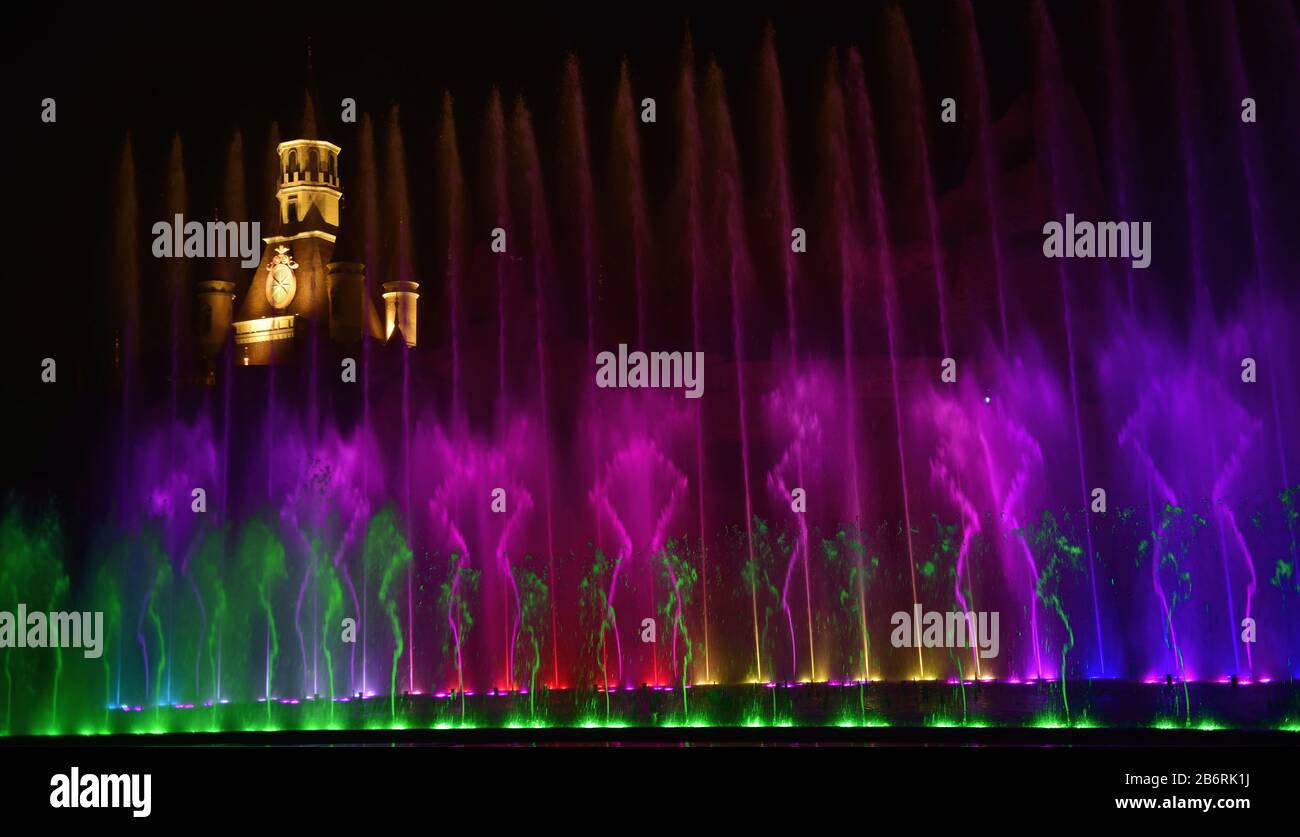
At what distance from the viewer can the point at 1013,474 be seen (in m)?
23.7

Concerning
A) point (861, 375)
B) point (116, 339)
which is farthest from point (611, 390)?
point (116, 339)

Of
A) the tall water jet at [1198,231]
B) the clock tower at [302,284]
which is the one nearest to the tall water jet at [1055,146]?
the tall water jet at [1198,231]

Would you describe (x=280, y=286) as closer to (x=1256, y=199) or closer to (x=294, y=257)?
(x=294, y=257)

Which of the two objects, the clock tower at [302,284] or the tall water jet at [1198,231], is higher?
the clock tower at [302,284]

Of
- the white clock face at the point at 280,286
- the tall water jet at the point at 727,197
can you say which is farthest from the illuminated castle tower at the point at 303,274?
the tall water jet at the point at 727,197

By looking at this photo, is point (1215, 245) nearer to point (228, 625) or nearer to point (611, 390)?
point (611, 390)

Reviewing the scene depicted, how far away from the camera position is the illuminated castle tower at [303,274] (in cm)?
5712

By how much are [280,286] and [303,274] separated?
111 centimetres

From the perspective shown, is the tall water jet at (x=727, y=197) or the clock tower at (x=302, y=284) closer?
A: the tall water jet at (x=727, y=197)

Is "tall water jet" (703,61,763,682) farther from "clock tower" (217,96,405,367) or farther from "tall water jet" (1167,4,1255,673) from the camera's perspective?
"clock tower" (217,96,405,367)

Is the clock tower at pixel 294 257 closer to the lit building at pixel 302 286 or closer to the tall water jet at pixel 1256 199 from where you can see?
the lit building at pixel 302 286

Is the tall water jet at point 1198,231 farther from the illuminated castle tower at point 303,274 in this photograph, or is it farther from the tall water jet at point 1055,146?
the illuminated castle tower at point 303,274

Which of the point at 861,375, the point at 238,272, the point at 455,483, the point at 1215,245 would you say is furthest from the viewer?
the point at 238,272
